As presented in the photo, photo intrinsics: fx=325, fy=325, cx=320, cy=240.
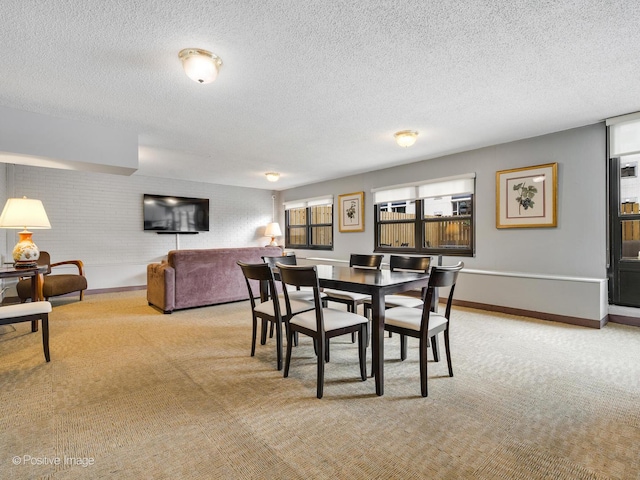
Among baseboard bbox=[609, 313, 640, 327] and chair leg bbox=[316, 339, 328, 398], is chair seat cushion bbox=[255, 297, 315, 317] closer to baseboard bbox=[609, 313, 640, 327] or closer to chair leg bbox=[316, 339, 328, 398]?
chair leg bbox=[316, 339, 328, 398]

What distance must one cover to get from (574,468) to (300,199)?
7143 mm

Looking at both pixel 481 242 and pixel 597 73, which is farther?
pixel 481 242

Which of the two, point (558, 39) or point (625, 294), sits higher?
point (558, 39)

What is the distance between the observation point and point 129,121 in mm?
3693

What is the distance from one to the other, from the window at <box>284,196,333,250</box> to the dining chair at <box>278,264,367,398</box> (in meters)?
5.02

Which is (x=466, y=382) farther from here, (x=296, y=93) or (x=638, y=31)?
(x=296, y=93)

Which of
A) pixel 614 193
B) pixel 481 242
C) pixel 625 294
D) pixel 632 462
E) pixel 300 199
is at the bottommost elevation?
pixel 632 462

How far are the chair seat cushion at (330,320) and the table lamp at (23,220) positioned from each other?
10.0ft

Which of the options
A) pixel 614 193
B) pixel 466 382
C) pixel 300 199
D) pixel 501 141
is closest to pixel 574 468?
pixel 466 382

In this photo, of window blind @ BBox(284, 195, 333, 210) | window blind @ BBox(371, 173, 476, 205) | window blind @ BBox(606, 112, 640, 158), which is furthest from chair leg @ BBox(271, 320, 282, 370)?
window blind @ BBox(284, 195, 333, 210)

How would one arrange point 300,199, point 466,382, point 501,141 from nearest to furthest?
point 466,382, point 501,141, point 300,199

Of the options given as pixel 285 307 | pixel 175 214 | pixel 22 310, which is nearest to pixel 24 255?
pixel 22 310

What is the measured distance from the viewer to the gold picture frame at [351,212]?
21.8ft

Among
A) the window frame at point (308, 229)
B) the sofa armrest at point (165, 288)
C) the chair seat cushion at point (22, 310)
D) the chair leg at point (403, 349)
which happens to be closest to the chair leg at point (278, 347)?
the chair leg at point (403, 349)
